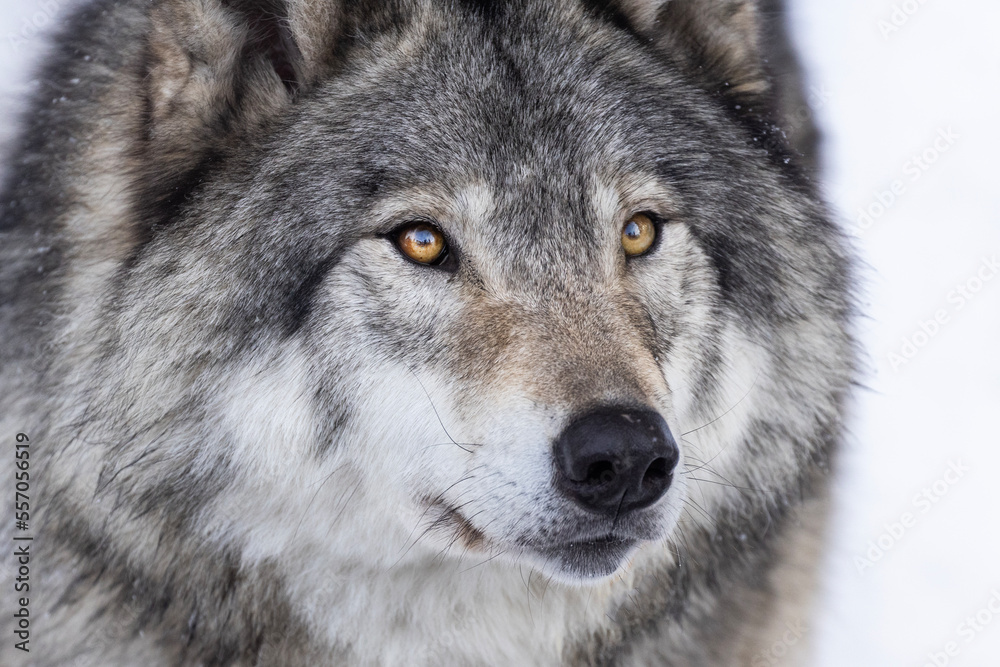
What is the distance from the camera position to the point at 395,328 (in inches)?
76.2

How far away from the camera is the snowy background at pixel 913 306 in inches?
129

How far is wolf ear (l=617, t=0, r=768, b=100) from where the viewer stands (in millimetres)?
2422

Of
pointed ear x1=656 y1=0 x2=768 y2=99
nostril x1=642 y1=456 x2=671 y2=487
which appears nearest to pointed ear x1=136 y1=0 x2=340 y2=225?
pointed ear x1=656 y1=0 x2=768 y2=99

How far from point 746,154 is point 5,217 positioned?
1988mm

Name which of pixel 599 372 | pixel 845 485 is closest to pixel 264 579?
pixel 599 372

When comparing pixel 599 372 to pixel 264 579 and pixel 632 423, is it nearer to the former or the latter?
pixel 632 423

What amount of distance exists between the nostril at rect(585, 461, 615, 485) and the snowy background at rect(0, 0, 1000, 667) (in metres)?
1.35

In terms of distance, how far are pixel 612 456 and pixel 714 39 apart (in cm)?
136

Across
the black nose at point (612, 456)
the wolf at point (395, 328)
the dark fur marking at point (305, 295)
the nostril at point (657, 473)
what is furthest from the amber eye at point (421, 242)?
the nostril at point (657, 473)

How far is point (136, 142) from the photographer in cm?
212

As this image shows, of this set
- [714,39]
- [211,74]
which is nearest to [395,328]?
[211,74]

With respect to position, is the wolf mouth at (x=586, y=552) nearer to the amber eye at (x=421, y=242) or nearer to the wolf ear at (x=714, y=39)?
the amber eye at (x=421, y=242)

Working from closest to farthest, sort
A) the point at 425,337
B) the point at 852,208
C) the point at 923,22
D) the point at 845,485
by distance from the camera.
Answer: the point at 425,337, the point at 845,485, the point at 852,208, the point at 923,22

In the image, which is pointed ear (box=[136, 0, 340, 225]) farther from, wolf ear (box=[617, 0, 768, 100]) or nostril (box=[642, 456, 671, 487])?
nostril (box=[642, 456, 671, 487])
